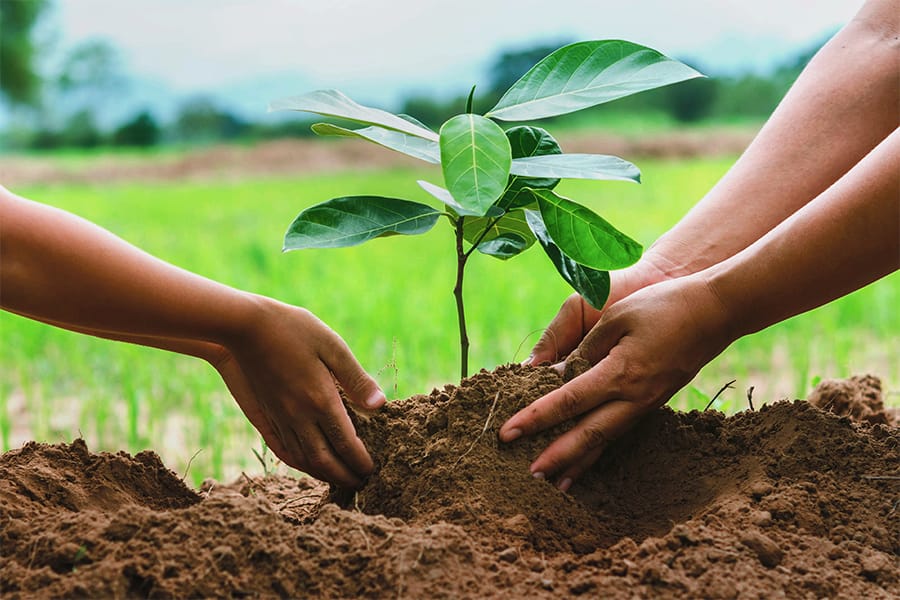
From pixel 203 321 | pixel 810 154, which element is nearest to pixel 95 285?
pixel 203 321

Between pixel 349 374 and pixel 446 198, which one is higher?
pixel 446 198

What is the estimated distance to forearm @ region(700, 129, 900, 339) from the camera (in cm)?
132

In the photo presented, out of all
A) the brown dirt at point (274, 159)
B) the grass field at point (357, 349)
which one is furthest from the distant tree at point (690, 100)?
the grass field at point (357, 349)

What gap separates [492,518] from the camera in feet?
4.26

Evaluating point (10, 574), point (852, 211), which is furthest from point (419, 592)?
point (852, 211)

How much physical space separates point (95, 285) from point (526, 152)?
0.71 meters

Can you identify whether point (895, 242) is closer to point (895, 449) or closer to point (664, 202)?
point (895, 449)

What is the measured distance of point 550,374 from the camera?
1.52 m

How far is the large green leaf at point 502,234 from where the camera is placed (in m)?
1.57

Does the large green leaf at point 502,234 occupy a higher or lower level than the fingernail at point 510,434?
higher

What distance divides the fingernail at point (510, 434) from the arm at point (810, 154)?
49 cm

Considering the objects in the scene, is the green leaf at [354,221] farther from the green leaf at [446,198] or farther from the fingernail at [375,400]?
the fingernail at [375,400]

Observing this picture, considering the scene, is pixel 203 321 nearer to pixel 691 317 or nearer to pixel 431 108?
pixel 691 317

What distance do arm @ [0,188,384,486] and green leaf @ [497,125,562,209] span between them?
377mm
